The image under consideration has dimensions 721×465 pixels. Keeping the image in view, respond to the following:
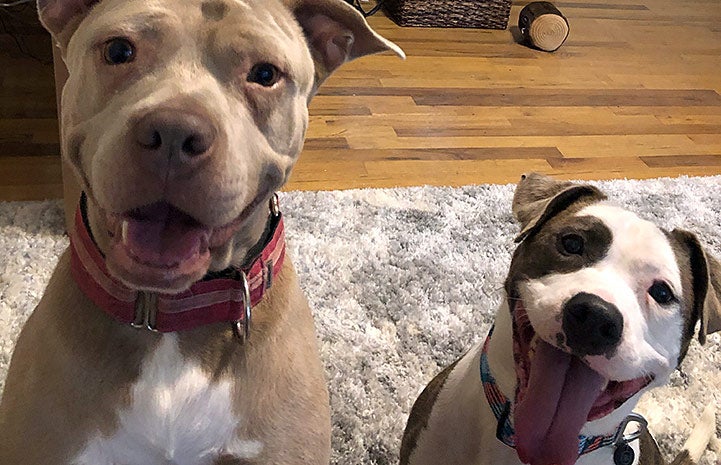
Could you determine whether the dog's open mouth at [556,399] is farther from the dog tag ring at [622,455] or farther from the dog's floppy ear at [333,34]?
the dog's floppy ear at [333,34]

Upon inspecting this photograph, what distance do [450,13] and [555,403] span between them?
3.12m

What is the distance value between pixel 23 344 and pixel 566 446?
2.76 feet

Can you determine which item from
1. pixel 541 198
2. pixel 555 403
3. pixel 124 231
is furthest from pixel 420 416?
pixel 124 231

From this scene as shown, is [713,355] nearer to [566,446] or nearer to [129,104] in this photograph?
[566,446]

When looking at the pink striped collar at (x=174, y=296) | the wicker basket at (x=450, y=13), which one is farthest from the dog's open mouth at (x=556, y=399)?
the wicker basket at (x=450, y=13)

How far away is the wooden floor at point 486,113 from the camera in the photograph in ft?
9.35

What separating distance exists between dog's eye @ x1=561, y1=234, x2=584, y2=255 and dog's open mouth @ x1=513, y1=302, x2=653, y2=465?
12 centimetres

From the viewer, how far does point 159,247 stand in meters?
1.02

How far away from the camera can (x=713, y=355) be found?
219cm

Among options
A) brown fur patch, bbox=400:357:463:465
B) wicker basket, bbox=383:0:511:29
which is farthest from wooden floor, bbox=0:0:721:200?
brown fur patch, bbox=400:357:463:465

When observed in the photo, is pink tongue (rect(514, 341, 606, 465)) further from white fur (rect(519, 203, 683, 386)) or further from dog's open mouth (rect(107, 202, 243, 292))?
dog's open mouth (rect(107, 202, 243, 292))

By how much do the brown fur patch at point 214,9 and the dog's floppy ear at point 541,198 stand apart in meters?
0.61

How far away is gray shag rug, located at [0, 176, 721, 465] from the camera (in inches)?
76.4

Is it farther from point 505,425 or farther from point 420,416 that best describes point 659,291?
point 420,416
